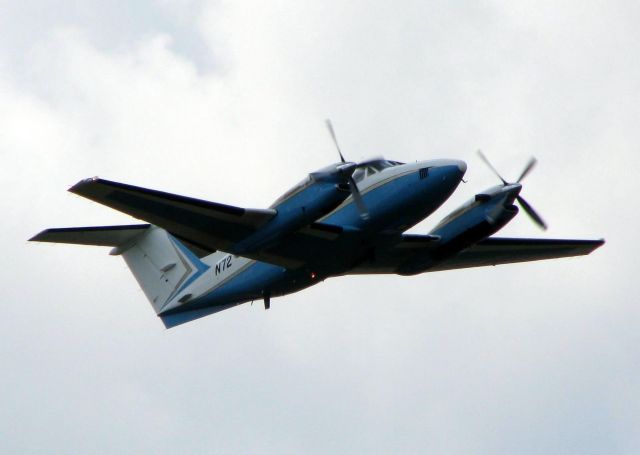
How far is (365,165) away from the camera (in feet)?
78.3

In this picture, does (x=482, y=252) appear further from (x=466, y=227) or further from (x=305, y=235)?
(x=305, y=235)

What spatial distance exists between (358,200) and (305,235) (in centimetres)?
129

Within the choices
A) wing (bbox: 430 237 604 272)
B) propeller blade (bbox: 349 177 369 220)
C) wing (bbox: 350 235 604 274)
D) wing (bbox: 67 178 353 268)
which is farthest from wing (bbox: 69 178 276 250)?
wing (bbox: 430 237 604 272)

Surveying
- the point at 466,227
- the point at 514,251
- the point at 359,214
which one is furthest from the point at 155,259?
the point at 514,251

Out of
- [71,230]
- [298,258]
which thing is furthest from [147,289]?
[298,258]

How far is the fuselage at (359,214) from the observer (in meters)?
23.3

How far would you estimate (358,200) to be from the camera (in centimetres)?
2356

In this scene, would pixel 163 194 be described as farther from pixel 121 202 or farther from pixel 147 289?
pixel 147 289

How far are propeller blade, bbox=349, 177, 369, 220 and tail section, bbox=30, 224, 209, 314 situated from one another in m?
5.29

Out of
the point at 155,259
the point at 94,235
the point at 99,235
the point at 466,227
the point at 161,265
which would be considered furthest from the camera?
the point at 155,259

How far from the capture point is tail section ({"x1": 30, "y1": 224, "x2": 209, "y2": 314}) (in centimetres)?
2766

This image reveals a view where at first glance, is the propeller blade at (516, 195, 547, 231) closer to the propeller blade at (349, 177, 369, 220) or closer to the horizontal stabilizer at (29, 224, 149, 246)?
the propeller blade at (349, 177, 369, 220)

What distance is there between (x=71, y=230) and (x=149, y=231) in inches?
137

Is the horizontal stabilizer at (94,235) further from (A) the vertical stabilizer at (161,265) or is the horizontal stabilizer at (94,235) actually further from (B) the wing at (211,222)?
(B) the wing at (211,222)
